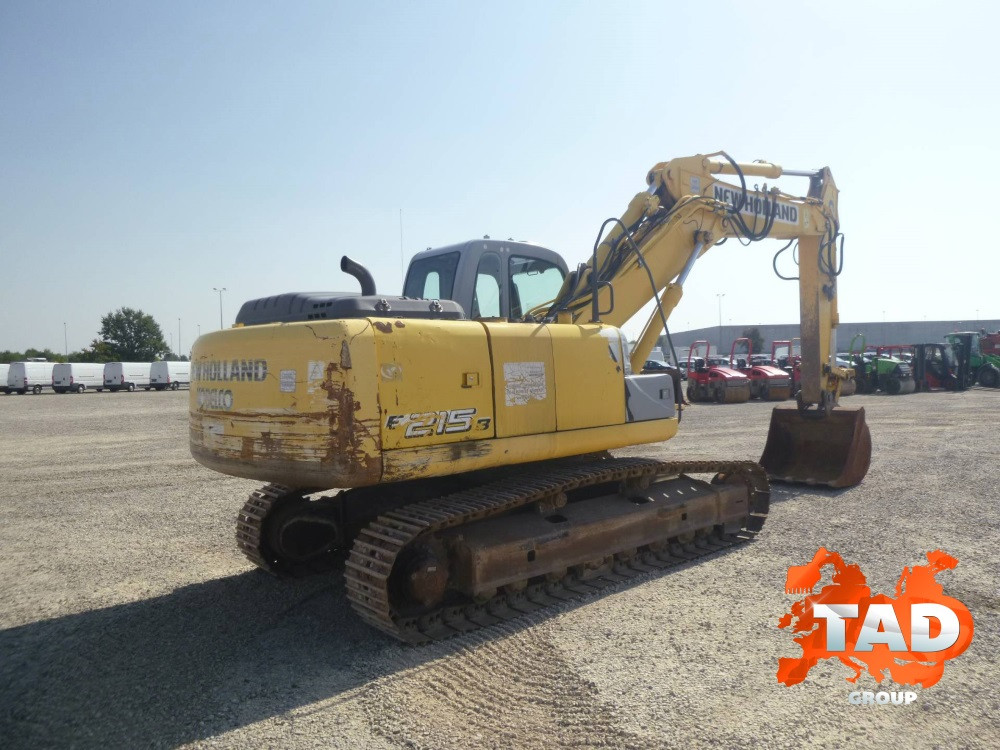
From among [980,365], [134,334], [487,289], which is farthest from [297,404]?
[134,334]

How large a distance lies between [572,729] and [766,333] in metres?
97.5

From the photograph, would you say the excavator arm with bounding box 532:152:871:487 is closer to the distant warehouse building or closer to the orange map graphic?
the orange map graphic

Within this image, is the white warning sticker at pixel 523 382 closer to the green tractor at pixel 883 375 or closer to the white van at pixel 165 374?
the green tractor at pixel 883 375

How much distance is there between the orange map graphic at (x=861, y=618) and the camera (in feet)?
12.6

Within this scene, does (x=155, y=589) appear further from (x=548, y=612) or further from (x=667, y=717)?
(x=667, y=717)

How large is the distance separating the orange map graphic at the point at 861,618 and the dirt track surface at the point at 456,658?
0.24 ft

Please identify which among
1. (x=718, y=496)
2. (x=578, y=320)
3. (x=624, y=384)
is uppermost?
(x=578, y=320)

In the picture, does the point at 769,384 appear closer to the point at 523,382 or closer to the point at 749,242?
the point at 749,242

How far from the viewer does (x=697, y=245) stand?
26.9ft

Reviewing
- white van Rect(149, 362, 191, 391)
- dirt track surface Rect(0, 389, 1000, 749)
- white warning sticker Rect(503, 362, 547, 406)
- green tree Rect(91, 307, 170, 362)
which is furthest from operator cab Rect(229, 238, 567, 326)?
green tree Rect(91, 307, 170, 362)

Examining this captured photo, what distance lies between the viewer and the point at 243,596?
546cm

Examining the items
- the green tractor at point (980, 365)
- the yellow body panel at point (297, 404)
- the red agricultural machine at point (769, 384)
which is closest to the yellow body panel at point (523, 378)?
the yellow body panel at point (297, 404)

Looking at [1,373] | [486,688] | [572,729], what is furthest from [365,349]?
[1,373]

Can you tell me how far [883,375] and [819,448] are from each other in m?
21.5
